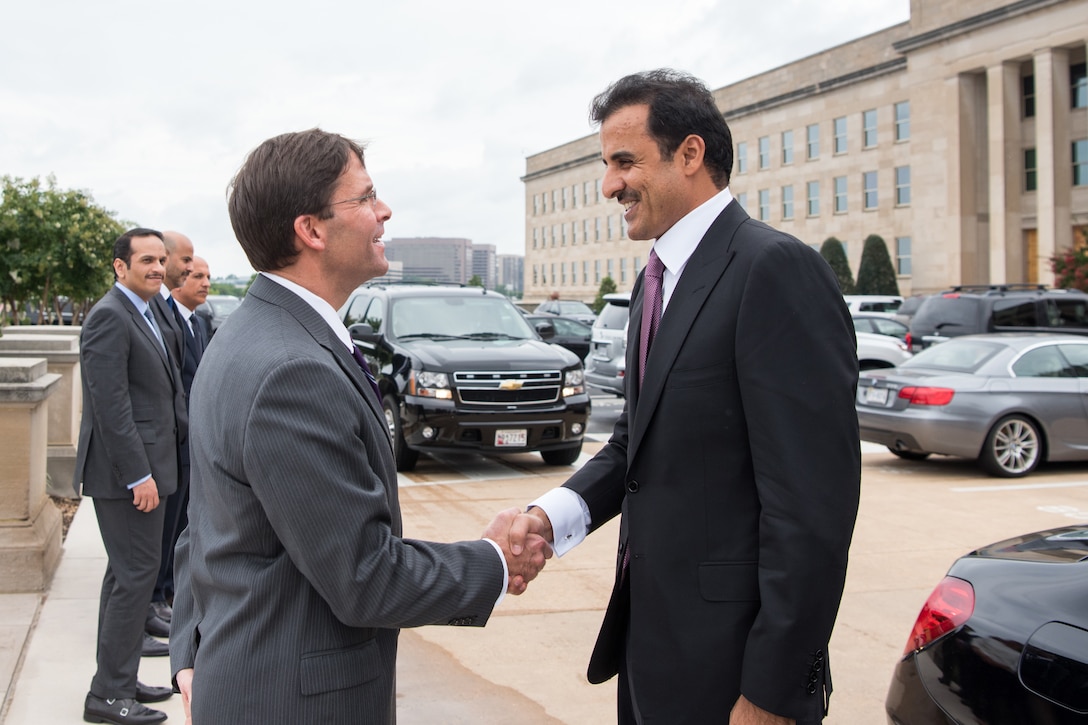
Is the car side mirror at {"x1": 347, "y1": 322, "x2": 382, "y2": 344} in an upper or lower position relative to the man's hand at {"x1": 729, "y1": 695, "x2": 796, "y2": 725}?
upper

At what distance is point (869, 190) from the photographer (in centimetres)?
5541

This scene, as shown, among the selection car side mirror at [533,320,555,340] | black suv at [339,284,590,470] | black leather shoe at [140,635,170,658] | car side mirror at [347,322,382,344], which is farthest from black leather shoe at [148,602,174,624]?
car side mirror at [533,320,555,340]

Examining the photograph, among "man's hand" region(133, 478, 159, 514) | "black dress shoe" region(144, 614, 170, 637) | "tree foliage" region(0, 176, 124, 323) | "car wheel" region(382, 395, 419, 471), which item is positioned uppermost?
"tree foliage" region(0, 176, 124, 323)

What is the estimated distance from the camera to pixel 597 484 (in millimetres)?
2908

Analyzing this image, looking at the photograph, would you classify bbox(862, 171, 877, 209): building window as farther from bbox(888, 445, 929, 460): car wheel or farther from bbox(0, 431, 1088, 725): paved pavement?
bbox(0, 431, 1088, 725): paved pavement

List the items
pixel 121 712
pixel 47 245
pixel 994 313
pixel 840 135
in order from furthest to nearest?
1. pixel 840 135
2. pixel 47 245
3. pixel 994 313
4. pixel 121 712

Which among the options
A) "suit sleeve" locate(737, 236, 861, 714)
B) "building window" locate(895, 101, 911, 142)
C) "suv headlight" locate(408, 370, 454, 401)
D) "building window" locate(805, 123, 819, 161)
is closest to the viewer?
"suit sleeve" locate(737, 236, 861, 714)

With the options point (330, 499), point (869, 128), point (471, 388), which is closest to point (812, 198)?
point (869, 128)

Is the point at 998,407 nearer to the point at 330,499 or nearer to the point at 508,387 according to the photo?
the point at 508,387

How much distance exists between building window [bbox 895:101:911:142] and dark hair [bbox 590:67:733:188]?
54.7m

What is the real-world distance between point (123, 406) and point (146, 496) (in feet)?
1.39

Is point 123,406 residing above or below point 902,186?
below

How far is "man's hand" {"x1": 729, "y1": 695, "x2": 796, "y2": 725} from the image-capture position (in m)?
2.14

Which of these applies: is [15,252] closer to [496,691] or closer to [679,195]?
[496,691]
